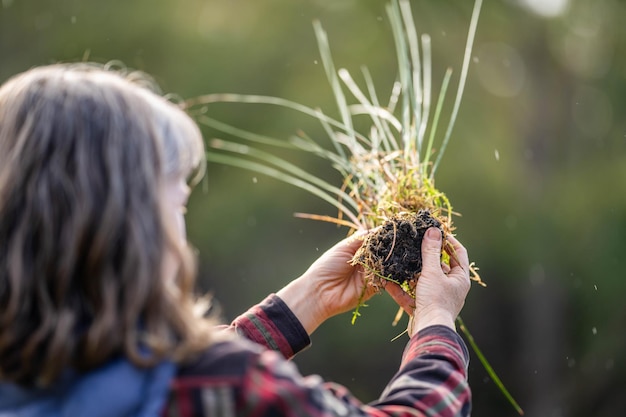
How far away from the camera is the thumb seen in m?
1.64

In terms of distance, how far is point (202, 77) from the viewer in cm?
761

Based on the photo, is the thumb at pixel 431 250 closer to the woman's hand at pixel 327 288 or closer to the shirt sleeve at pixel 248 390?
the woman's hand at pixel 327 288

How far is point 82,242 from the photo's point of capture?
1.05 metres

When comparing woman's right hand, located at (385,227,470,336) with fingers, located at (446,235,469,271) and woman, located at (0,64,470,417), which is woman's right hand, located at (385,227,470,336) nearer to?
fingers, located at (446,235,469,271)

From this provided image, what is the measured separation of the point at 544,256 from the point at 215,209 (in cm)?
308

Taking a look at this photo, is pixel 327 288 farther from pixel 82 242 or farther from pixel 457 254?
pixel 82 242

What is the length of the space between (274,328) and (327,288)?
20 cm

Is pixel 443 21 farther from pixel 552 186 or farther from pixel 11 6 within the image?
pixel 11 6

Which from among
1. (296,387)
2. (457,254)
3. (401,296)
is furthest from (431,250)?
(296,387)

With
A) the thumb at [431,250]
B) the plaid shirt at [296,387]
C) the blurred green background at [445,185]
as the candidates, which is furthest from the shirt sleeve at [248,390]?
the blurred green background at [445,185]

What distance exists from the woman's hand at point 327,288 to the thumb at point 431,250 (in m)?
0.20

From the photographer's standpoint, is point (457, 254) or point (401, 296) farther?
point (401, 296)

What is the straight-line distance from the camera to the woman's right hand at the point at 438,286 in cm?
148

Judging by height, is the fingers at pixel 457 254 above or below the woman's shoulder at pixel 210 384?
below
